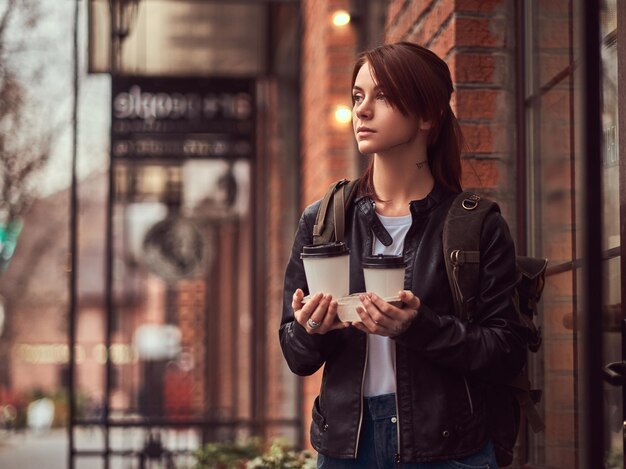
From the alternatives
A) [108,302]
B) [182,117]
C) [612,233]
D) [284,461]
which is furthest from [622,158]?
[182,117]

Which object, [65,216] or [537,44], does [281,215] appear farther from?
[65,216]

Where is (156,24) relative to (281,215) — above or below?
above

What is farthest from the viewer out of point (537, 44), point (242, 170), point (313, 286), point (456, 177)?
point (242, 170)

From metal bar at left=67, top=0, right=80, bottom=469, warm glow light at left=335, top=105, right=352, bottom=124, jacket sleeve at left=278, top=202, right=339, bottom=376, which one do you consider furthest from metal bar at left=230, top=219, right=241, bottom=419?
jacket sleeve at left=278, top=202, right=339, bottom=376

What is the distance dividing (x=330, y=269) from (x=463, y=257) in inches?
11.7

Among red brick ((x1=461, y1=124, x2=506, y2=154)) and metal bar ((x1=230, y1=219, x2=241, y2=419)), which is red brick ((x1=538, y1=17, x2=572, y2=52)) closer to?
red brick ((x1=461, y1=124, x2=506, y2=154))

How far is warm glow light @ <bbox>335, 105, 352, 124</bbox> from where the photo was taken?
6819mm

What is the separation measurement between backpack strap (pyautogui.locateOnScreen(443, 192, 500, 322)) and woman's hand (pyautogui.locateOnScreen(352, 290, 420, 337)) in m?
0.18

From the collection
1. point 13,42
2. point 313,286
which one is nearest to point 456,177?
point 313,286

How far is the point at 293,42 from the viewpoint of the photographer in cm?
943

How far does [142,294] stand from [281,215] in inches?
1099

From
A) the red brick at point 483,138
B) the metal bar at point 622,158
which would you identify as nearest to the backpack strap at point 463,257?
the metal bar at point 622,158

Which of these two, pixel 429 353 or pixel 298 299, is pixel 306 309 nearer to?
pixel 298 299

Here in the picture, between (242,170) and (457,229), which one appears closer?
(457,229)
